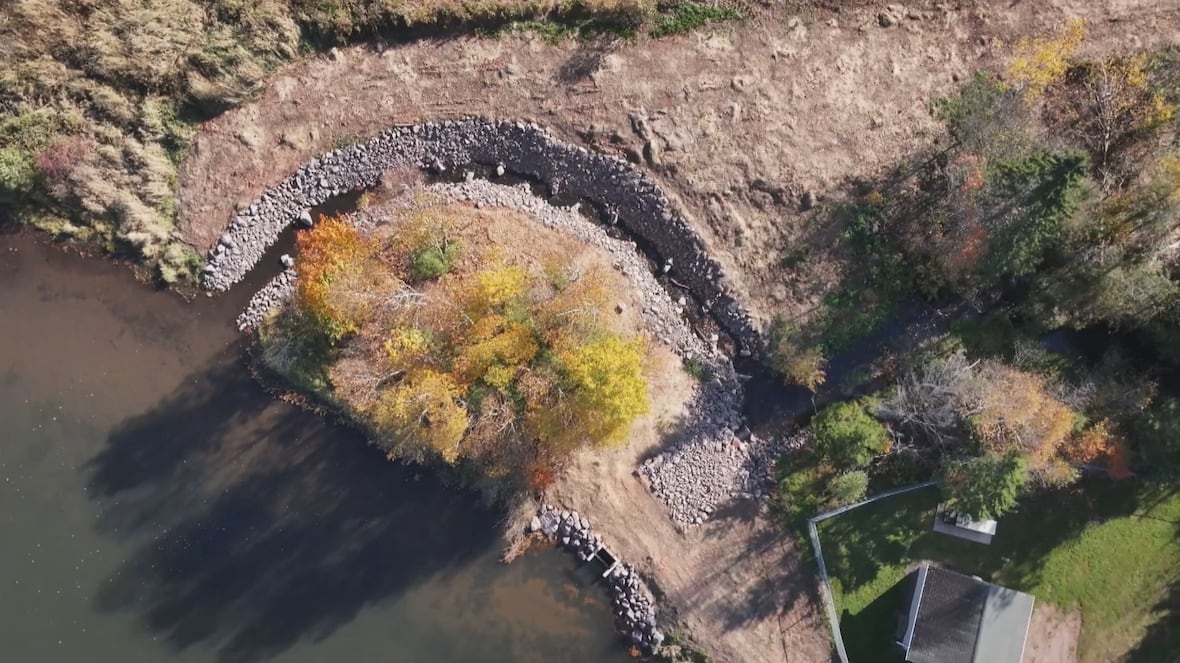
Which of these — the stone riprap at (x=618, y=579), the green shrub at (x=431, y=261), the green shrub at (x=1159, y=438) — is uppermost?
the green shrub at (x=1159, y=438)

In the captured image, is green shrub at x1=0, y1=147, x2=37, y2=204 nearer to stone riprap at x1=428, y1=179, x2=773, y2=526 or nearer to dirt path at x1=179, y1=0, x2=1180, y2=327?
dirt path at x1=179, y1=0, x2=1180, y2=327

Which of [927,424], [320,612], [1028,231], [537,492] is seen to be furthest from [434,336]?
[1028,231]

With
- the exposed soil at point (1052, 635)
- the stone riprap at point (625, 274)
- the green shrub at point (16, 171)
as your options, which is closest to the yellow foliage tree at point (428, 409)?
the stone riprap at point (625, 274)

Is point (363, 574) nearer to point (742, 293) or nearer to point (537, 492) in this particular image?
point (537, 492)

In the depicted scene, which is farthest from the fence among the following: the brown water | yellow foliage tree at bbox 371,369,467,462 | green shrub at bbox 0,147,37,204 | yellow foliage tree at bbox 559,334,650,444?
green shrub at bbox 0,147,37,204

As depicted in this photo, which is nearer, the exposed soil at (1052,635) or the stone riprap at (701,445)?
the exposed soil at (1052,635)

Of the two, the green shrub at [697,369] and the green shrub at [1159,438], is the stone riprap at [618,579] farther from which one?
the green shrub at [1159,438]
